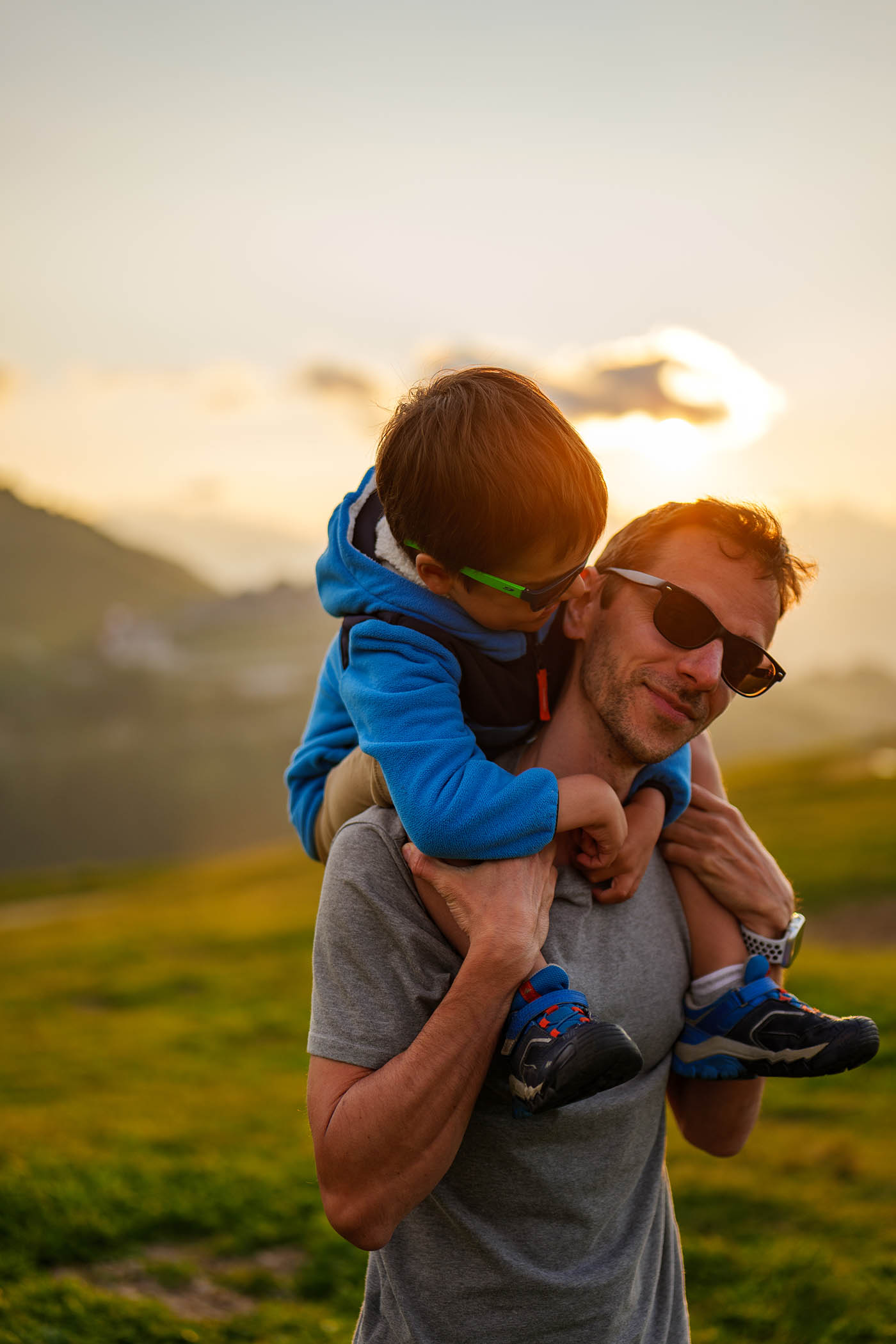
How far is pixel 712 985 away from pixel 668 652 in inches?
35.4

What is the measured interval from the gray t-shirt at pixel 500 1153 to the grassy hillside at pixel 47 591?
573 feet

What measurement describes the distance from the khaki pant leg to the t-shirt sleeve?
220 millimetres

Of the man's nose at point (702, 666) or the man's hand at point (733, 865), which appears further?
the man's hand at point (733, 865)

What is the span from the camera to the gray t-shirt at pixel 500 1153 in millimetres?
2088

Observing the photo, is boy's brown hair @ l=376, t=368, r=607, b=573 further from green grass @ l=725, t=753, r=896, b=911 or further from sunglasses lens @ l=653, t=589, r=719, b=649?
green grass @ l=725, t=753, r=896, b=911

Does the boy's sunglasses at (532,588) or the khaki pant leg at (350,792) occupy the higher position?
the boy's sunglasses at (532,588)

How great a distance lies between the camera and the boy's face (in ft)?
7.74

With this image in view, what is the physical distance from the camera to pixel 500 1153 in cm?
218

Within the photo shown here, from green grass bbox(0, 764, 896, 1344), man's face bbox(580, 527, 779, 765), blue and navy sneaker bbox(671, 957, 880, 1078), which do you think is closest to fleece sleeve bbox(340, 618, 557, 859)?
man's face bbox(580, 527, 779, 765)

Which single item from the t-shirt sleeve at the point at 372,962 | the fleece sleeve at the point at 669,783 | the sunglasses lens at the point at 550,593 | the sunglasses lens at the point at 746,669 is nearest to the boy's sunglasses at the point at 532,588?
the sunglasses lens at the point at 550,593

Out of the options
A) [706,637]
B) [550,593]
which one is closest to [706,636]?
[706,637]

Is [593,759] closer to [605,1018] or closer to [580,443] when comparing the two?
[605,1018]

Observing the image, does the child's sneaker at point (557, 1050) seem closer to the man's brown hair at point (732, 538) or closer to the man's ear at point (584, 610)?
the man's ear at point (584, 610)

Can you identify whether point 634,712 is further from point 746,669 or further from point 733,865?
point 733,865
